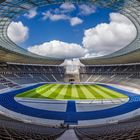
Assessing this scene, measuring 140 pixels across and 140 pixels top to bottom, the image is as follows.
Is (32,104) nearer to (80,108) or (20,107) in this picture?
(20,107)

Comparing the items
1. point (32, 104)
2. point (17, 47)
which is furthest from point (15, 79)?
point (32, 104)

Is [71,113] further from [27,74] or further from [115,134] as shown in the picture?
[27,74]

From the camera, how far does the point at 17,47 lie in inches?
2291

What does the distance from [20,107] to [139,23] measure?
84.6 feet

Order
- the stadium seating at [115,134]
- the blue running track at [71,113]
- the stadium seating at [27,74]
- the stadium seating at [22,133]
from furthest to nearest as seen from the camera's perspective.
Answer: the stadium seating at [27,74] < the blue running track at [71,113] < the stadium seating at [22,133] < the stadium seating at [115,134]

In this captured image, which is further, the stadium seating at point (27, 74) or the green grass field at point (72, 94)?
the stadium seating at point (27, 74)

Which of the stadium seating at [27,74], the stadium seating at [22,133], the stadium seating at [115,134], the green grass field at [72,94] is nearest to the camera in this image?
the stadium seating at [115,134]

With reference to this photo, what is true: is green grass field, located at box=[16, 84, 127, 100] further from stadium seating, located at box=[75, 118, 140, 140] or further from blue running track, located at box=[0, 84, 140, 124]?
stadium seating, located at box=[75, 118, 140, 140]

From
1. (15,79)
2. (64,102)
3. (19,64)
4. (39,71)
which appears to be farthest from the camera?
(39,71)

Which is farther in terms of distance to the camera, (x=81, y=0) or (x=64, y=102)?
(x=64, y=102)

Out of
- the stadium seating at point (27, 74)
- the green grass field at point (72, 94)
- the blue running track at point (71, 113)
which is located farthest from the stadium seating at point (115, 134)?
the stadium seating at point (27, 74)

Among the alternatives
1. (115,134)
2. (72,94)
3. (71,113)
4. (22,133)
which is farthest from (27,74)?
(115,134)

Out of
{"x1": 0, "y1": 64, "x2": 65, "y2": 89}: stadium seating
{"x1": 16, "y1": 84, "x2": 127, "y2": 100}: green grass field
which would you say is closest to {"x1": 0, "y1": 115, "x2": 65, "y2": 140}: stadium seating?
{"x1": 16, "y1": 84, "x2": 127, "y2": 100}: green grass field

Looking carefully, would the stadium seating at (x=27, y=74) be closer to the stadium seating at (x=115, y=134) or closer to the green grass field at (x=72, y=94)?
the green grass field at (x=72, y=94)
